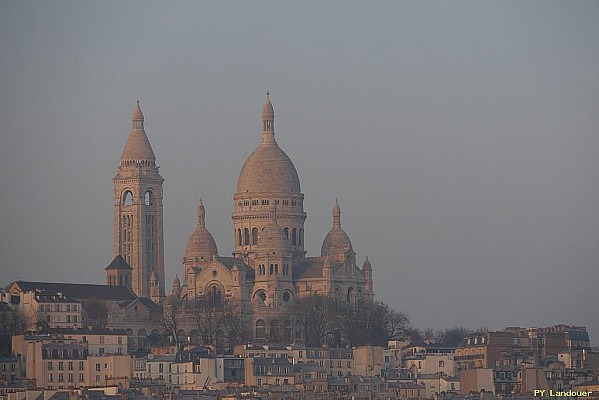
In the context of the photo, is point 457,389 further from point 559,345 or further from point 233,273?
point 233,273

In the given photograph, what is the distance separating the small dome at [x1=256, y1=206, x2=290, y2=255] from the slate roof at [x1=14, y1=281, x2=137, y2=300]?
11077 mm

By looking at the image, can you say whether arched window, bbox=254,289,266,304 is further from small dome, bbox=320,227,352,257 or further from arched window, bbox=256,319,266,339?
small dome, bbox=320,227,352,257

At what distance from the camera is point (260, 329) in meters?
184

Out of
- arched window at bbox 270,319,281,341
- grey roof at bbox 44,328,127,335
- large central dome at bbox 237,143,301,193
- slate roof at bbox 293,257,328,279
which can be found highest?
large central dome at bbox 237,143,301,193

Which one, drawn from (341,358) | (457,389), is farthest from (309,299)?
(457,389)

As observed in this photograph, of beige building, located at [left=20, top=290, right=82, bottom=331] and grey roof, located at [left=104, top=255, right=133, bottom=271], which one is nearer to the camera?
beige building, located at [left=20, top=290, right=82, bottom=331]

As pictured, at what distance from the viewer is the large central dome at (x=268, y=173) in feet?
644

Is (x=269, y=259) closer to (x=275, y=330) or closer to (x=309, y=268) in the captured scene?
(x=309, y=268)

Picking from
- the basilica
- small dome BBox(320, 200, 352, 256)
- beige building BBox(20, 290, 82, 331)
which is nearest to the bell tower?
the basilica

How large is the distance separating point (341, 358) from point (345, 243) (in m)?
44.0

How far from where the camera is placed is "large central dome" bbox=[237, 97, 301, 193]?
196 metres

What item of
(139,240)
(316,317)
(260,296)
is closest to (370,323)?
(316,317)

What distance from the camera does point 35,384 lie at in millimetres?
127000

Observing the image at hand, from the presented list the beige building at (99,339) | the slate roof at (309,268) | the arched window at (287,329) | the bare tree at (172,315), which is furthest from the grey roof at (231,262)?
the beige building at (99,339)
